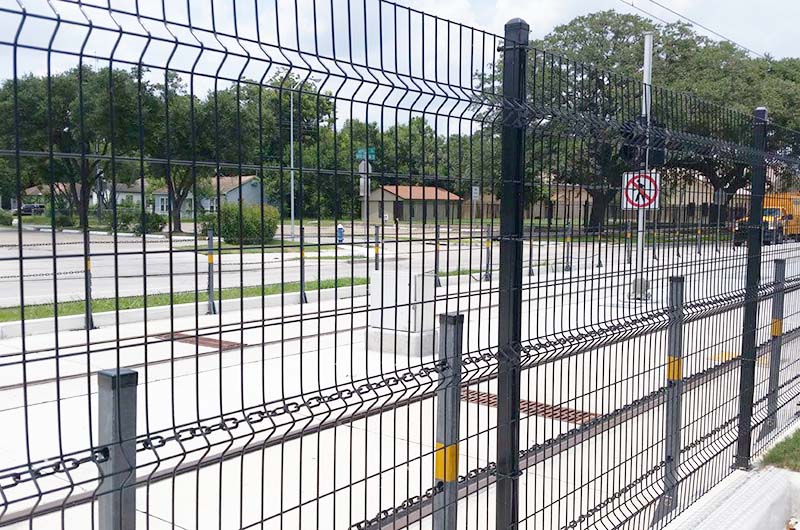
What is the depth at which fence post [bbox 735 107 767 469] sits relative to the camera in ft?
19.6

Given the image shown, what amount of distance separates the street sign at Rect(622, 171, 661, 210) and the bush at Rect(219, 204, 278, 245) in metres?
2.20

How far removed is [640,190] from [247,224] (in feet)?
8.39

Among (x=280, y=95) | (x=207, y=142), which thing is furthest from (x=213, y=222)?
(x=280, y=95)

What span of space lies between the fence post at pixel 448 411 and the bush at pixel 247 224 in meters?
0.79

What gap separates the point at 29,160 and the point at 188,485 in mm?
4241

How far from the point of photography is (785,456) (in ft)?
20.2

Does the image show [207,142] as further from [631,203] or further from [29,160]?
[631,203]

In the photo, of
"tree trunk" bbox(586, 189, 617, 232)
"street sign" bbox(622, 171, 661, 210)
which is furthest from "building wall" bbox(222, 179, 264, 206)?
"street sign" bbox(622, 171, 661, 210)

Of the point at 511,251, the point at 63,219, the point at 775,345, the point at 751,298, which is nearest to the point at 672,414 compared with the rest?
the point at 751,298

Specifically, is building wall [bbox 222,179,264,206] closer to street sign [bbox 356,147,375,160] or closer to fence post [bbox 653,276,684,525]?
street sign [bbox 356,147,375,160]

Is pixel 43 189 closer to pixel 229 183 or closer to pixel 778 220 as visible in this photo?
pixel 229 183

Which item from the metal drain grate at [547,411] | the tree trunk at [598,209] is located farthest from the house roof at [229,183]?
the tree trunk at [598,209]

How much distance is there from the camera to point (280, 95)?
7.67 feet

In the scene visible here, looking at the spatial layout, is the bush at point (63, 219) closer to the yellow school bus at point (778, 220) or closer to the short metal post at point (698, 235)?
the short metal post at point (698, 235)
